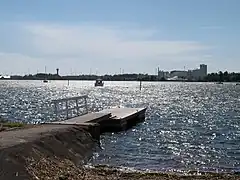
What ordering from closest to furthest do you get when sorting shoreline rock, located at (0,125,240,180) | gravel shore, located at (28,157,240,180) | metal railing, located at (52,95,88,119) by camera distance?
shoreline rock, located at (0,125,240,180) < gravel shore, located at (28,157,240,180) < metal railing, located at (52,95,88,119)

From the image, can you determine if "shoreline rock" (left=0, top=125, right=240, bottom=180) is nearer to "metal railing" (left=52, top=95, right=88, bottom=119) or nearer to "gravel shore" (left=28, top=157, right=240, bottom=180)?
"gravel shore" (left=28, top=157, right=240, bottom=180)

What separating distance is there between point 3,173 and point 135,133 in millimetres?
18982

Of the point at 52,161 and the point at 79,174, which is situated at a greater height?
the point at 52,161

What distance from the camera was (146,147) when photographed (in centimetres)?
2267

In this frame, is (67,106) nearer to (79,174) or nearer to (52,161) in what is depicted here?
(52,161)

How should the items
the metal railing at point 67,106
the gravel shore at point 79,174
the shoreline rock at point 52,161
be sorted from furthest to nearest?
the metal railing at point 67,106
the gravel shore at point 79,174
the shoreline rock at point 52,161

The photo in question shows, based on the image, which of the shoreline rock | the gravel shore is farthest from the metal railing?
the gravel shore

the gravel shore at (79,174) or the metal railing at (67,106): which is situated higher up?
the metal railing at (67,106)

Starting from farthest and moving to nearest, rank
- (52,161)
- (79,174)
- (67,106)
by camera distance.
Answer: (67,106), (52,161), (79,174)

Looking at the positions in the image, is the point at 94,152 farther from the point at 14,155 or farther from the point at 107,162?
the point at 14,155

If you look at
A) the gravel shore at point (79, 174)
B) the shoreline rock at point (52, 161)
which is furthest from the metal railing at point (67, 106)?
the gravel shore at point (79, 174)

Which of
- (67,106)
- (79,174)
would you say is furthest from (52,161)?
(67,106)

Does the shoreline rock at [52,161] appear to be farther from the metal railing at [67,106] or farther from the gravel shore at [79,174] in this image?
the metal railing at [67,106]

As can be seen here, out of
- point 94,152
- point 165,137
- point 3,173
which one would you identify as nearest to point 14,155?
point 3,173
